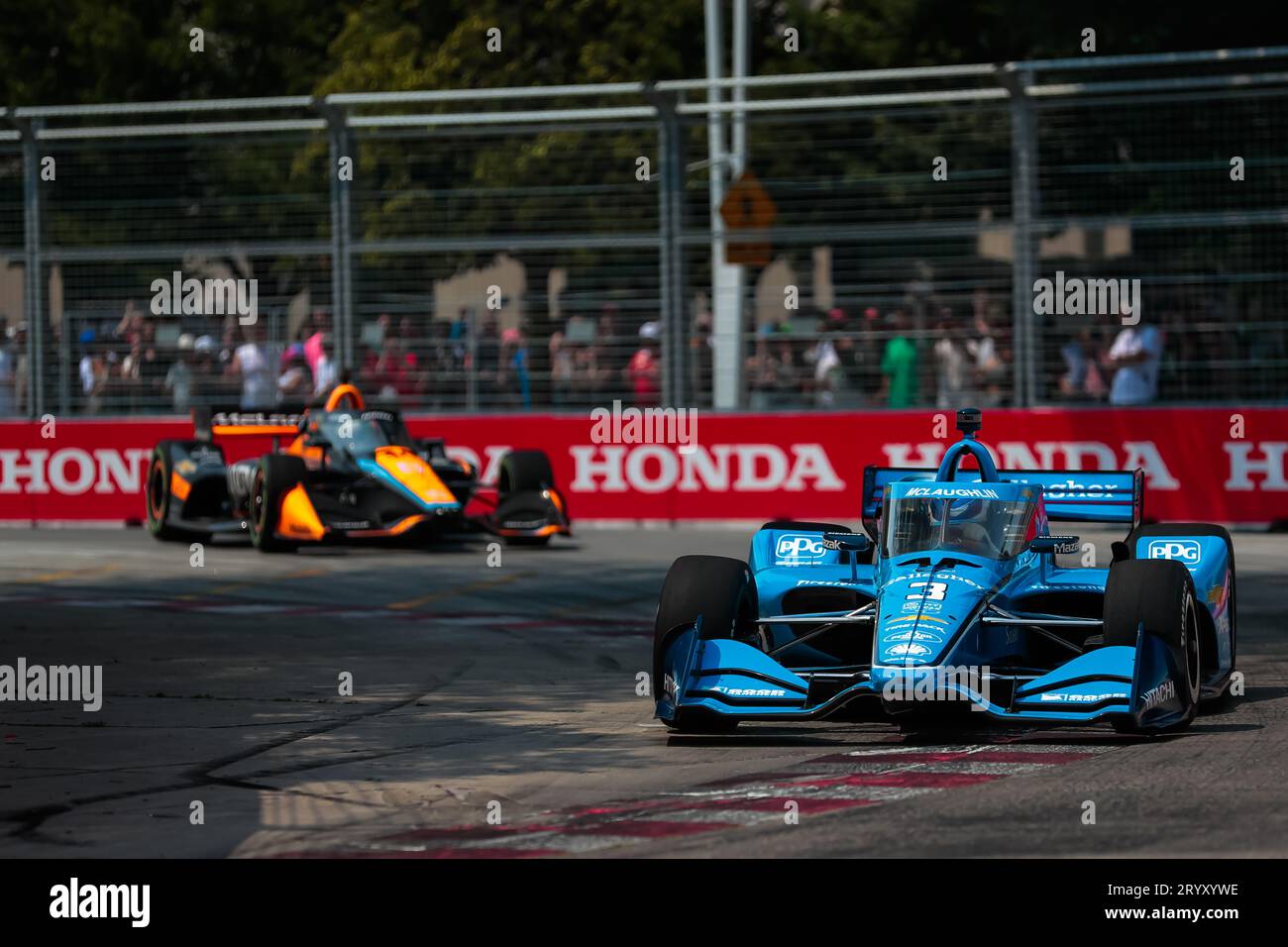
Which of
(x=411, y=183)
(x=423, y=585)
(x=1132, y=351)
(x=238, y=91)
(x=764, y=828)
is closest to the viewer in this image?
(x=764, y=828)

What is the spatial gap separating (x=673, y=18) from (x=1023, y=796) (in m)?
31.7

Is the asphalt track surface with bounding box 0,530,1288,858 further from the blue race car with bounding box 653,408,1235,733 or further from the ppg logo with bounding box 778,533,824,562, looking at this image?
the ppg logo with bounding box 778,533,824,562

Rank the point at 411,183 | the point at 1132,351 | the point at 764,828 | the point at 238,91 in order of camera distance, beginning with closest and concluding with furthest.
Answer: the point at 764,828 → the point at 1132,351 → the point at 411,183 → the point at 238,91

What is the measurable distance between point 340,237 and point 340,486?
3.80m

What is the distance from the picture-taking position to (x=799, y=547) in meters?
11.3

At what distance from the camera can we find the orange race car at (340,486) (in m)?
18.8

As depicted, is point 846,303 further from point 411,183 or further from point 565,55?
point 565,55

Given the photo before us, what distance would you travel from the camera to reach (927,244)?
22.6 meters

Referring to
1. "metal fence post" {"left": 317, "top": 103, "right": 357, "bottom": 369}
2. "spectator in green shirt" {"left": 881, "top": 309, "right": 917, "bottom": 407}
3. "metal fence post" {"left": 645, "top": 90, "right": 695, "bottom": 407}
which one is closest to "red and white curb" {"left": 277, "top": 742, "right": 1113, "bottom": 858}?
"spectator in green shirt" {"left": 881, "top": 309, "right": 917, "bottom": 407}

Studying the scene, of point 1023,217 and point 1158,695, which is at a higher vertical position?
point 1023,217

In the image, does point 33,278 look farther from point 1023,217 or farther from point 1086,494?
point 1086,494

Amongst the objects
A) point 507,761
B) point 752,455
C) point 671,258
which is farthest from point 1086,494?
point 671,258

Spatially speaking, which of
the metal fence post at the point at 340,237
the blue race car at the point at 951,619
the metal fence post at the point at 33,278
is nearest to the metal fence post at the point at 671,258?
the metal fence post at the point at 340,237
